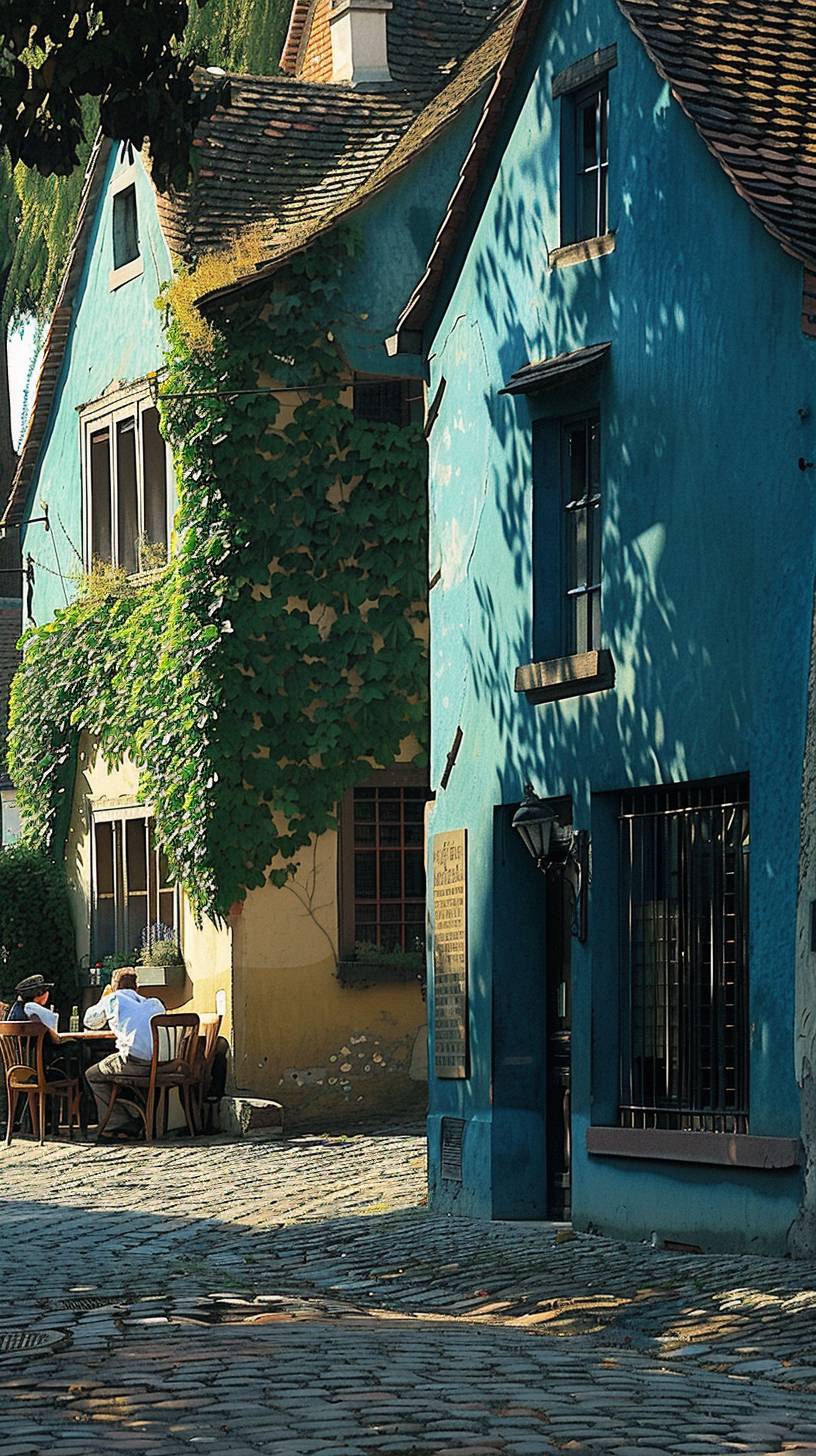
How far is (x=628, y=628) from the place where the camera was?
15742mm

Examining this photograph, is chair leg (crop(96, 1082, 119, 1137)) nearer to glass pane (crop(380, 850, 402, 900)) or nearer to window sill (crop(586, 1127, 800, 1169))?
glass pane (crop(380, 850, 402, 900))

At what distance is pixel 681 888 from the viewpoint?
1523cm

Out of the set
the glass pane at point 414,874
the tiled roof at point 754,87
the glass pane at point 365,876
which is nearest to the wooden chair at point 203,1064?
the glass pane at point 365,876

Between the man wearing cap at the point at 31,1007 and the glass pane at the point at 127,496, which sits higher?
the glass pane at the point at 127,496

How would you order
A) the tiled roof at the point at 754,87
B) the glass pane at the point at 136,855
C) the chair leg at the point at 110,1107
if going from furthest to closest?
the glass pane at the point at 136,855 < the chair leg at the point at 110,1107 < the tiled roof at the point at 754,87

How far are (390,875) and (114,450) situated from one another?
5.42 m

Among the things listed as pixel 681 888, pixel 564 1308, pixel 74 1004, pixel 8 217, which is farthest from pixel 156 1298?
pixel 8 217

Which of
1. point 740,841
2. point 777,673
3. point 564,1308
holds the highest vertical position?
point 777,673

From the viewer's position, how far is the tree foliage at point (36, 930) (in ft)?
85.0

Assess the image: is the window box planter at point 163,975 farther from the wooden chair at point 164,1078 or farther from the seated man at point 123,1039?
the wooden chair at point 164,1078

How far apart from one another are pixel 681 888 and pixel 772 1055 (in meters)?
1.57

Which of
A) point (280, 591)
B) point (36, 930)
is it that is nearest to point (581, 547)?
point (280, 591)

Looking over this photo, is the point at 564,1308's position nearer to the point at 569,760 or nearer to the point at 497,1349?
the point at 497,1349

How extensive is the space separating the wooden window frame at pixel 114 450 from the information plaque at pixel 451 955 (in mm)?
7539
